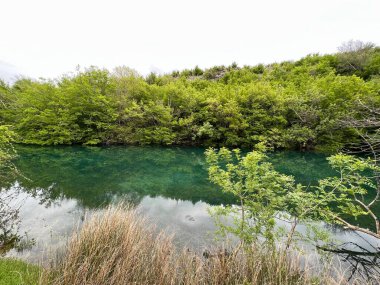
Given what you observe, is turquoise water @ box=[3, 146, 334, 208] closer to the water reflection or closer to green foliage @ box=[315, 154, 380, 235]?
the water reflection

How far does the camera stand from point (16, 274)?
3.17 metres

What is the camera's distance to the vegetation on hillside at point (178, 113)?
19141 mm

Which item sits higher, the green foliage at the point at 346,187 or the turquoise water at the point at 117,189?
the green foliage at the point at 346,187

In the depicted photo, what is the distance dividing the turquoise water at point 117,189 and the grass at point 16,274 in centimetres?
37

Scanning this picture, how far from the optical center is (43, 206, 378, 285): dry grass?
2771 mm

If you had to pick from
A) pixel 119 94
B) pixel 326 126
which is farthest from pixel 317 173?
pixel 119 94

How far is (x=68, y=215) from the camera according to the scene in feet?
21.4

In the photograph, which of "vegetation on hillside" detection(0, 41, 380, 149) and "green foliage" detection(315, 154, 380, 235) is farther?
"vegetation on hillside" detection(0, 41, 380, 149)

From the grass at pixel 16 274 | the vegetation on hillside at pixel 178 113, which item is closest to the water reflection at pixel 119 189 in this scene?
the grass at pixel 16 274

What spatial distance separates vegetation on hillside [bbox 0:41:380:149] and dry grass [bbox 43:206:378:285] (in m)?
16.8

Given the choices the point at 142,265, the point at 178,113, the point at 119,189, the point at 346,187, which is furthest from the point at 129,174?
the point at 178,113

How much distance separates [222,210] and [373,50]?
122 ft

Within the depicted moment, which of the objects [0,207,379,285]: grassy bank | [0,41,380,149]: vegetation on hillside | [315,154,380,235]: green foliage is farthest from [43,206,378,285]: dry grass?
[0,41,380,149]: vegetation on hillside

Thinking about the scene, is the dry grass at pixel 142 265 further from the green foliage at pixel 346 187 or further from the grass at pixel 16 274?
the green foliage at pixel 346 187
